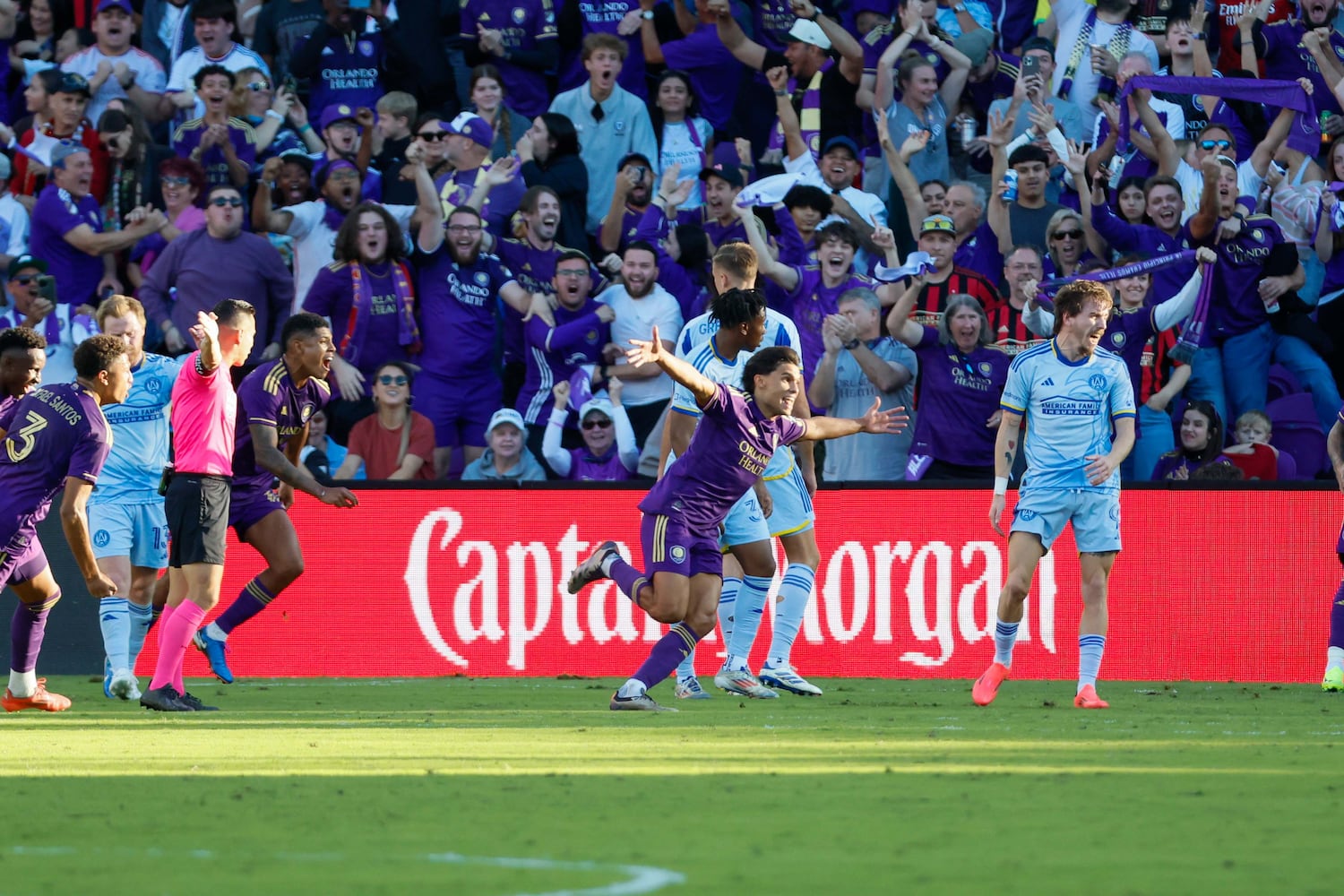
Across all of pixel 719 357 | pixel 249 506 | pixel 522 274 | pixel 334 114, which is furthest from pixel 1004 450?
pixel 334 114

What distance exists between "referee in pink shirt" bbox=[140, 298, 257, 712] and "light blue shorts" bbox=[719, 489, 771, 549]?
9.19 ft

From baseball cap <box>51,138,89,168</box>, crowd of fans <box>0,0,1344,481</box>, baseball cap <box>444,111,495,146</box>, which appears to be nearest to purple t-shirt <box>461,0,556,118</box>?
crowd of fans <box>0,0,1344,481</box>

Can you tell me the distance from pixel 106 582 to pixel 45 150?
27.8 ft

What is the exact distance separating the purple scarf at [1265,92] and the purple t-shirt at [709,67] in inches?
147

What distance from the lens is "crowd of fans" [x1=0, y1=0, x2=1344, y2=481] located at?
15000mm

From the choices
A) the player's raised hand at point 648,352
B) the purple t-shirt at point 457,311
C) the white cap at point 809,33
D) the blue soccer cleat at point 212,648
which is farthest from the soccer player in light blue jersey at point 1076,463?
the white cap at point 809,33

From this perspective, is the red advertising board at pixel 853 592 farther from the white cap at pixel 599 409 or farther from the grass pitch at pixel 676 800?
the grass pitch at pixel 676 800

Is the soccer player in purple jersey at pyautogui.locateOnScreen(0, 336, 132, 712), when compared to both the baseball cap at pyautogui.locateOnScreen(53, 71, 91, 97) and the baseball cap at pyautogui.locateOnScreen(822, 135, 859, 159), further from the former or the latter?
the baseball cap at pyautogui.locateOnScreen(822, 135, 859, 159)

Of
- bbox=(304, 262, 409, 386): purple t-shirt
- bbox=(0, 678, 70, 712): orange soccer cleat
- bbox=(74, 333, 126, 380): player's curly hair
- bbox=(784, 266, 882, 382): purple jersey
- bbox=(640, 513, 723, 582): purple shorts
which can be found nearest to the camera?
bbox=(640, 513, 723, 582): purple shorts

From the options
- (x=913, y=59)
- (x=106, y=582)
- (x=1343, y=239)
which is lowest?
(x=106, y=582)

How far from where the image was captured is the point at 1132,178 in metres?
15.7

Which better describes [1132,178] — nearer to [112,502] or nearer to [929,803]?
[112,502]

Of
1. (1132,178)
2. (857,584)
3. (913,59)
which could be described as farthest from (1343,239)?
(857,584)

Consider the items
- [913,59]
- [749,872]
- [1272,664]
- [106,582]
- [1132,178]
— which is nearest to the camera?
[749,872]
